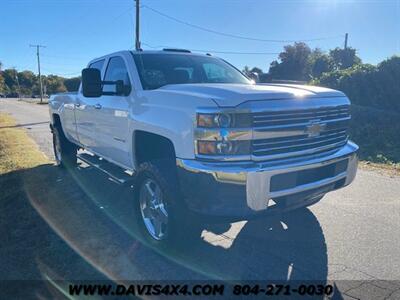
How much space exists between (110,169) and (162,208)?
175cm

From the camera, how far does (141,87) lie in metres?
4.44

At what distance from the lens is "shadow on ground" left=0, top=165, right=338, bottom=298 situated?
3627 millimetres

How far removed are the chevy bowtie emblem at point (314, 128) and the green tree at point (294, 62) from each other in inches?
1992

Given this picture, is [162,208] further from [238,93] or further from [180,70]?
[180,70]

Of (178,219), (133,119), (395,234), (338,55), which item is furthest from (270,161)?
(338,55)

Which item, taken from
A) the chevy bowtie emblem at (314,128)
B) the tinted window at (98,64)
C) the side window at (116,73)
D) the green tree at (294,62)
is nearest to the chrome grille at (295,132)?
the chevy bowtie emblem at (314,128)

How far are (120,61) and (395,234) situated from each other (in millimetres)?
3943

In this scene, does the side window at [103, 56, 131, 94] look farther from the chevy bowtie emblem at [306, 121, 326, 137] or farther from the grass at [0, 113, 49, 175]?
the grass at [0, 113, 49, 175]

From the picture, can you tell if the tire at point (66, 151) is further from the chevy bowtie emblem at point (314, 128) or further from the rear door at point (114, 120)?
the chevy bowtie emblem at point (314, 128)

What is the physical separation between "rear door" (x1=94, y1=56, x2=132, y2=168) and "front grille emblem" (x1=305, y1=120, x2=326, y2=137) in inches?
79.4

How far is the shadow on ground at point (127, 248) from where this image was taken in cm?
363

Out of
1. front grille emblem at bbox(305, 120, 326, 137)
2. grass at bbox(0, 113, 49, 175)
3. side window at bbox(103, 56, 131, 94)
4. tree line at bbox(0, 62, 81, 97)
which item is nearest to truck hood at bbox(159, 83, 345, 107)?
front grille emblem at bbox(305, 120, 326, 137)

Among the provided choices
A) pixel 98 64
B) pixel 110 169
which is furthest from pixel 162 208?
pixel 98 64

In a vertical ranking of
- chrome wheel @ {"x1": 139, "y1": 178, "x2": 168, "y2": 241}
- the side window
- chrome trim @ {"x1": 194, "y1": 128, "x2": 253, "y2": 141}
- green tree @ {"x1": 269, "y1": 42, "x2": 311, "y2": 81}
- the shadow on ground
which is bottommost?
the shadow on ground
